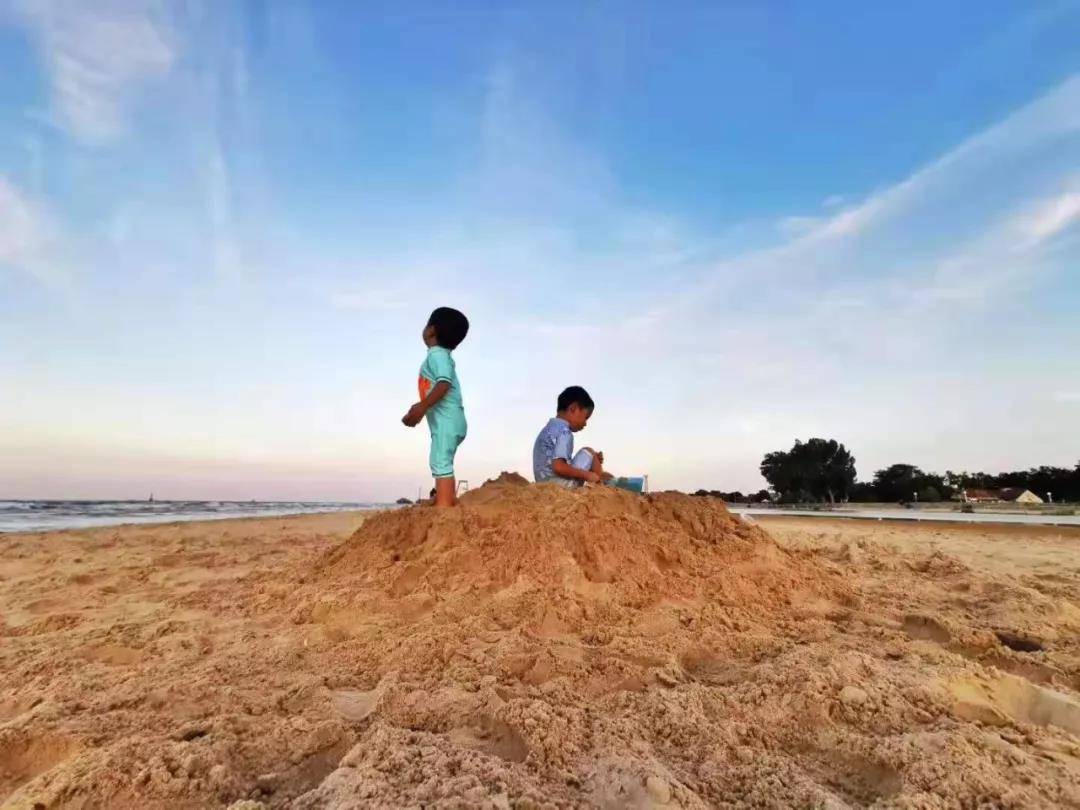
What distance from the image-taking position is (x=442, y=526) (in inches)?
150

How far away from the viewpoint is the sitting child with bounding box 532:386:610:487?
496cm

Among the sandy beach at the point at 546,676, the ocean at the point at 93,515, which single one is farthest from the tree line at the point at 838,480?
the sandy beach at the point at 546,676

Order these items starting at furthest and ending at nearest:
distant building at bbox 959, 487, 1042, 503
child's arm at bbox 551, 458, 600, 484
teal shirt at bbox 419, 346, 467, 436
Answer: distant building at bbox 959, 487, 1042, 503
child's arm at bbox 551, 458, 600, 484
teal shirt at bbox 419, 346, 467, 436

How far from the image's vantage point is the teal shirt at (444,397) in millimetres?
4590

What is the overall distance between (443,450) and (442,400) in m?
0.42

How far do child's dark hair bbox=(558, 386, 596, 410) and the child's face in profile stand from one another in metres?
0.03

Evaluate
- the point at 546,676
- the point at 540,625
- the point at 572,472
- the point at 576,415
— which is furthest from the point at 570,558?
the point at 576,415

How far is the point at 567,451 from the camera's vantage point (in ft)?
17.1

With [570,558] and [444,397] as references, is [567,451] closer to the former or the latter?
[444,397]

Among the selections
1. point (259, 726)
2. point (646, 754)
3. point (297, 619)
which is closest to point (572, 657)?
point (646, 754)

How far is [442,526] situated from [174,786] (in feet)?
8.05

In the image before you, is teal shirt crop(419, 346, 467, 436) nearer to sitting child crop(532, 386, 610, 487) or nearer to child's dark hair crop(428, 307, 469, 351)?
child's dark hair crop(428, 307, 469, 351)

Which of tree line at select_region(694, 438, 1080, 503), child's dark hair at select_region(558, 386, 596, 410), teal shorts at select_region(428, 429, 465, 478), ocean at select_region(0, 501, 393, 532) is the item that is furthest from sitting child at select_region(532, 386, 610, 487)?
tree line at select_region(694, 438, 1080, 503)

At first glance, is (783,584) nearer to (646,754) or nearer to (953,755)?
(953,755)
